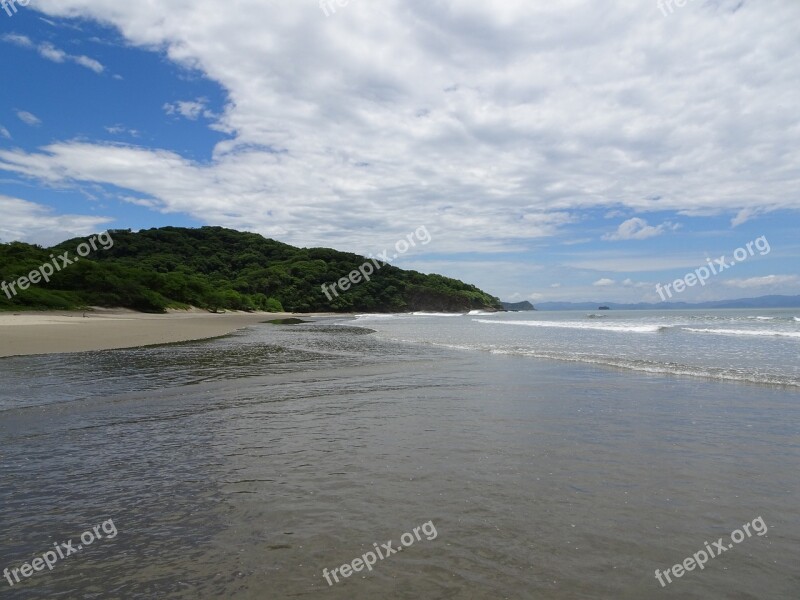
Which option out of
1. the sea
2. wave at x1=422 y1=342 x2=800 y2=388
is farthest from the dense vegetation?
wave at x1=422 y1=342 x2=800 y2=388

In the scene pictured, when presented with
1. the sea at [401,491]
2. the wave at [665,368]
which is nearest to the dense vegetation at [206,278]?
the sea at [401,491]

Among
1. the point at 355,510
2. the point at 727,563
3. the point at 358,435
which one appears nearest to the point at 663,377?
the point at 358,435

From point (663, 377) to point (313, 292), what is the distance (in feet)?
455

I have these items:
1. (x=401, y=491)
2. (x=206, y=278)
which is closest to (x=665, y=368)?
(x=401, y=491)

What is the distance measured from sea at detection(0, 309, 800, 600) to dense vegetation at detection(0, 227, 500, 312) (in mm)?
47149

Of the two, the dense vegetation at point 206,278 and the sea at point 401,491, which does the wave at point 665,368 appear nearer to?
the sea at point 401,491

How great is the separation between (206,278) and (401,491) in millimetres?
138540

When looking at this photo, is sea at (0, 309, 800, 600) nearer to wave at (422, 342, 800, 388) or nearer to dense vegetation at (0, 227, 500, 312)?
wave at (422, 342, 800, 388)

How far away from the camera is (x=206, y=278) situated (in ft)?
440

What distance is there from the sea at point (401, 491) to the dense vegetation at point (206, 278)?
1856 inches

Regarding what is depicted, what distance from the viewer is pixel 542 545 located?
15.3 feet

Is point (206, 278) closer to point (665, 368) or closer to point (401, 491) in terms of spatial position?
point (665, 368)

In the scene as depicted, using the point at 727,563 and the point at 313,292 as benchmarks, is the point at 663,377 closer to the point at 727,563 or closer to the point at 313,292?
the point at 727,563

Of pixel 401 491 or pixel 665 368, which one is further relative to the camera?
pixel 665 368
